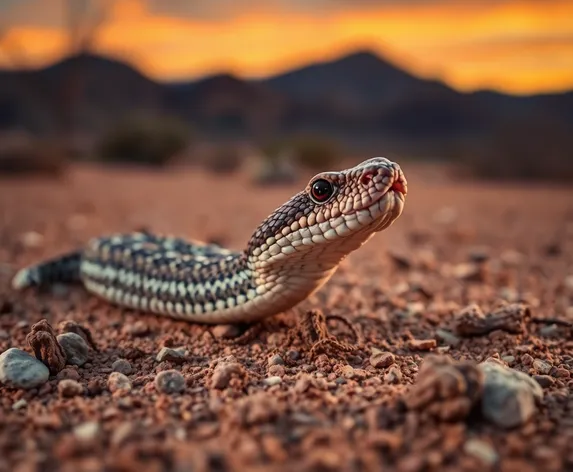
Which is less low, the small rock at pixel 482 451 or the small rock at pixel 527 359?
the small rock at pixel 527 359

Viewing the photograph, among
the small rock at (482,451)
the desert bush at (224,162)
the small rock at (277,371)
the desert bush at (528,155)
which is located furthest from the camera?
the desert bush at (224,162)

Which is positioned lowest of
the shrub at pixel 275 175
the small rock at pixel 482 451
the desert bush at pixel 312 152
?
the small rock at pixel 482 451

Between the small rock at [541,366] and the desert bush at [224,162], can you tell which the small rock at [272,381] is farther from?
the desert bush at [224,162]

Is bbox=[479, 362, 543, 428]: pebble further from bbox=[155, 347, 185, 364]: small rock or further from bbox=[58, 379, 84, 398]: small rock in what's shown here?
bbox=[58, 379, 84, 398]: small rock

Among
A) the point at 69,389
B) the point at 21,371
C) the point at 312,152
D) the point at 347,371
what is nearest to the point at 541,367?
the point at 347,371

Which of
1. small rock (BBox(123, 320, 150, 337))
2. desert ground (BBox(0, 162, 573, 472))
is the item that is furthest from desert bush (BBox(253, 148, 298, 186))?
small rock (BBox(123, 320, 150, 337))

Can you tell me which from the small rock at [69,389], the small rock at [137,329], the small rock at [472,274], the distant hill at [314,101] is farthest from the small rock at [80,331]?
the distant hill at [314,101]

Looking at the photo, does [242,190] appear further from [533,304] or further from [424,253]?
[533,304]

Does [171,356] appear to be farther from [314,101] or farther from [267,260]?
[314,101]
